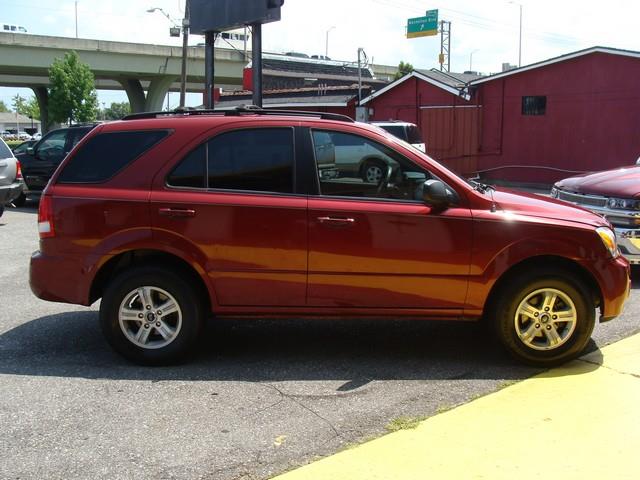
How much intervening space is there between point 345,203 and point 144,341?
181 centimetres

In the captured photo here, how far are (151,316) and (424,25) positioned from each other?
64.1 meters

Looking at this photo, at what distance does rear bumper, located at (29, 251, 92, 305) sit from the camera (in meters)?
4.83

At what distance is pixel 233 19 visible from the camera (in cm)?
1444

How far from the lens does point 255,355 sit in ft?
16.8

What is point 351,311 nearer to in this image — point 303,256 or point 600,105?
point 303,256

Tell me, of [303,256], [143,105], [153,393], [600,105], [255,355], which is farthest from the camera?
[143,105]

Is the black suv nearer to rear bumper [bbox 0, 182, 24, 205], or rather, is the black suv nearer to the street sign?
rear bumper [bbox 0, 182, 24, 205]

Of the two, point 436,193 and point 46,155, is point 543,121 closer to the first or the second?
point 46,155

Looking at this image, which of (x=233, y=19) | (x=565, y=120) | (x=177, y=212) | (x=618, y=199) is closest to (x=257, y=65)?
(x=233, y=19)

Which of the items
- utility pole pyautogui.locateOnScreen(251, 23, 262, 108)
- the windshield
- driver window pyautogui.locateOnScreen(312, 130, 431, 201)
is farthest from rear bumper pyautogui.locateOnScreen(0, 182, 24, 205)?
the windshield

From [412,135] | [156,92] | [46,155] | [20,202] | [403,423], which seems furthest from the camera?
[156,92]

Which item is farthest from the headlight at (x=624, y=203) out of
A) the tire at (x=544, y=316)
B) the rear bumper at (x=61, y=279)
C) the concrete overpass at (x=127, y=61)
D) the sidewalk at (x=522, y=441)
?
the concrete overpass at (x=127, y=61)

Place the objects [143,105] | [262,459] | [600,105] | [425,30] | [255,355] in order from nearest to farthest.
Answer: [262,459]
[255,355]
[600,105]
[143,105]
[425,30]

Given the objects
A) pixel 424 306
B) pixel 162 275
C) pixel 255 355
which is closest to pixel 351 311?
pixel 424 306
